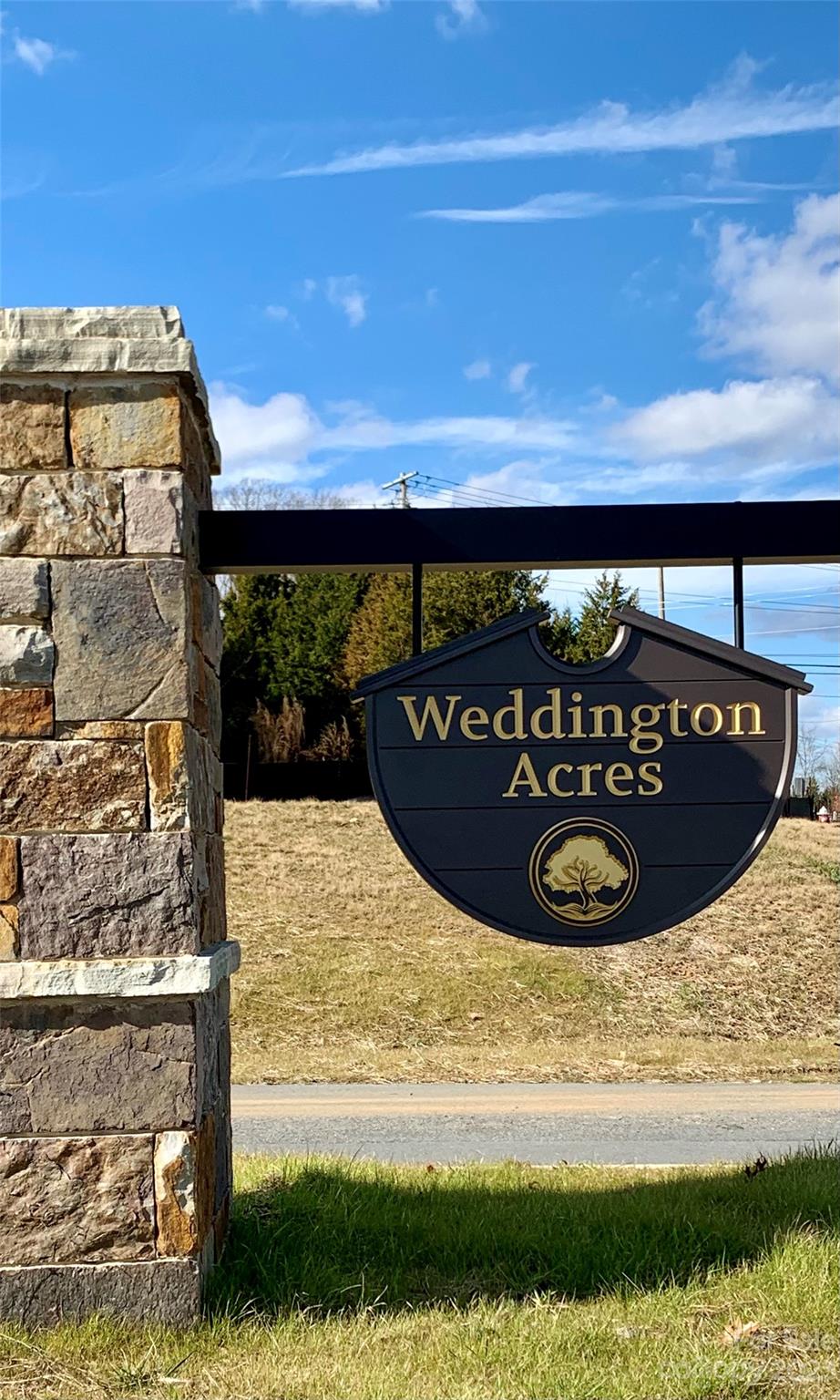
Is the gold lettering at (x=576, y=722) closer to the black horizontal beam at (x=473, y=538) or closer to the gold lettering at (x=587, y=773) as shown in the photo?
the gold lettering at (x=587, y=773)

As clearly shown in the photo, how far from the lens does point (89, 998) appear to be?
12.8 feet

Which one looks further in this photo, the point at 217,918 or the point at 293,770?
the point at 293,770

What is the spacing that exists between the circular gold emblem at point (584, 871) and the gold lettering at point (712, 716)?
1.49 feet

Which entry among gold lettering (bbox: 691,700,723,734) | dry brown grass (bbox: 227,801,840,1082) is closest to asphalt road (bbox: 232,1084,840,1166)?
dry brown grass (bbox: 227,801,840,1082)

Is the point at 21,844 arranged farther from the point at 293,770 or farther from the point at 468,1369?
the point at 293,770

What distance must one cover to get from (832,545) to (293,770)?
20835 millimetres

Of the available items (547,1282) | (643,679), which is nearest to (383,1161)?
(547,1282)

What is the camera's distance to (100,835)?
3.96 meters

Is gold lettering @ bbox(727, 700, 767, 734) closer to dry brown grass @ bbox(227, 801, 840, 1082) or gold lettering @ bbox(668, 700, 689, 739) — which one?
gold lettering @ bbox(668, 700, 689, 739)

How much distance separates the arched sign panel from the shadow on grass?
3.66ft

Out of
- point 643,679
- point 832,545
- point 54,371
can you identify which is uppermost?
point 54,371

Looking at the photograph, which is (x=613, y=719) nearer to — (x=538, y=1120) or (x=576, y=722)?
(x=576, y=722)

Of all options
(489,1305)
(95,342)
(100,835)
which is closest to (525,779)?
(100,835)

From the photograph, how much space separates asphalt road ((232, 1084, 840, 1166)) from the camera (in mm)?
7145
